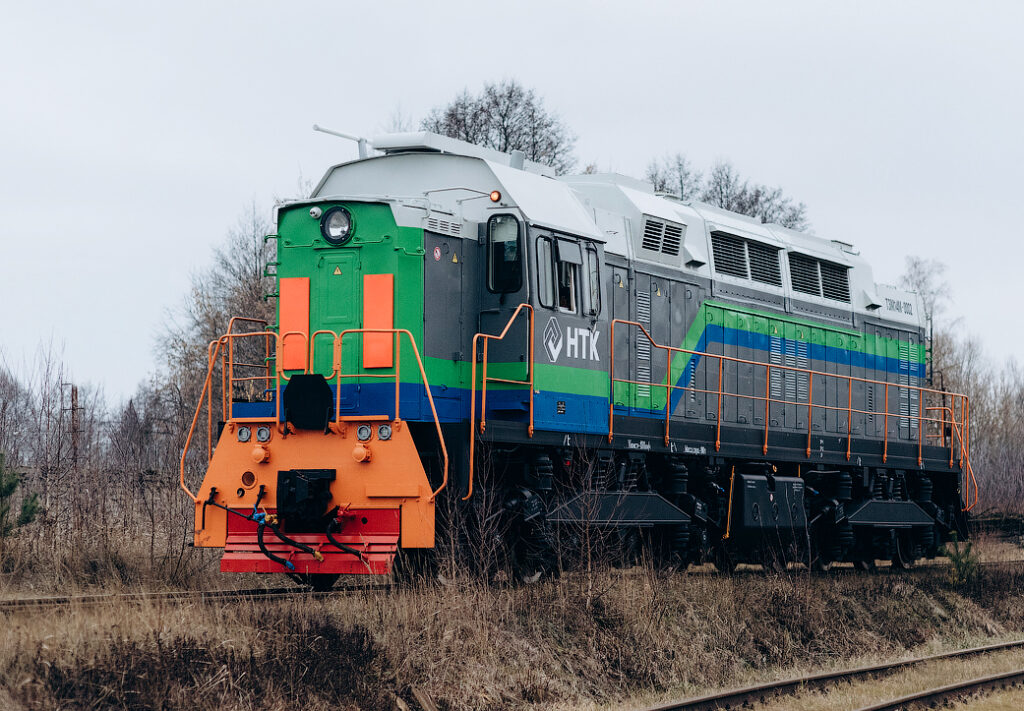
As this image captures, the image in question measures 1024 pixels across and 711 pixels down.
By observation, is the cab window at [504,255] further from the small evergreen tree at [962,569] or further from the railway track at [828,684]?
the small evergreen tree at [962,569]

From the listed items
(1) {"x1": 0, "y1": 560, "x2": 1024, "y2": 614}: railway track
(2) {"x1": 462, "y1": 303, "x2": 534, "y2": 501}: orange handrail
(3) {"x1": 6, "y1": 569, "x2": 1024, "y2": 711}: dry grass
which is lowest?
(3) {"x1": 6, "y1": 569, "x2": 1024, "y2": 711}: dry grass

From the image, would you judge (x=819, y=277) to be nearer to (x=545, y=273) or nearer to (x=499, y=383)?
(x=545, y=273)

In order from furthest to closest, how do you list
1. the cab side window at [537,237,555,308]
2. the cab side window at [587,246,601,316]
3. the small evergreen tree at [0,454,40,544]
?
the small evergreen tree at [0,454,40,544]
the cab side window at [587,246,601,316]
the cab side window at [537,237,555,308]

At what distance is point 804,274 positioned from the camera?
16.6 metres

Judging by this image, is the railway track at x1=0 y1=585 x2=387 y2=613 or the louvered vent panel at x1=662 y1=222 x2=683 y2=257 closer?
the railway track at x1=0 y1=585 x2=387 y2=613

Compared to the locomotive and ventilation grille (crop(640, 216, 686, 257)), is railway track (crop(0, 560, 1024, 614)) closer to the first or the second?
the locomotive

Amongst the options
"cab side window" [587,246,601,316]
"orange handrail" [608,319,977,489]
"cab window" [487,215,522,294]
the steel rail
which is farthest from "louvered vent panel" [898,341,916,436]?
"cab window" [487,215,522,294]

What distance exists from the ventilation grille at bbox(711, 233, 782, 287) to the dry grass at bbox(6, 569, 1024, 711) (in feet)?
12.8

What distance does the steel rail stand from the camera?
9.49 metres

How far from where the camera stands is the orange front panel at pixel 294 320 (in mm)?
10969

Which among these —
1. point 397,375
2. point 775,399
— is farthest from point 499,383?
point 775,399

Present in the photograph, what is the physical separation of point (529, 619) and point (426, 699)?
1949 mm

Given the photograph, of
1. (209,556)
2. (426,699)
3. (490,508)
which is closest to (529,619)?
(490,508)

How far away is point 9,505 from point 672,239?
7945 mm
